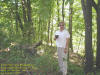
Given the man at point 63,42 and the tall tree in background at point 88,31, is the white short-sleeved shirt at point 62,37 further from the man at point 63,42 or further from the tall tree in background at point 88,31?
the tall tree in background at point 88,31

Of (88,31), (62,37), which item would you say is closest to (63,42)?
(62,37)

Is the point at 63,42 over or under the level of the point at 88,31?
under

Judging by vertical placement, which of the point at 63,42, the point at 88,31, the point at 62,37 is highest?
the point at 88,31

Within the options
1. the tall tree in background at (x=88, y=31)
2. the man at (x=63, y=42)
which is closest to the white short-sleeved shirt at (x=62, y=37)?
the man at (x=63, y=42)

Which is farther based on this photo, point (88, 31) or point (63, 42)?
point (88, 31)

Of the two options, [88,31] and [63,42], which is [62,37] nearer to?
[63,42]

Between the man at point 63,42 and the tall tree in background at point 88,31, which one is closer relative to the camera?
the man at point 63,42

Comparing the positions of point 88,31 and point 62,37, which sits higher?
point 88,31

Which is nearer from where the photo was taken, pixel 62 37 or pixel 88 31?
pixel 62 37

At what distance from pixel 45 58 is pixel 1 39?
209 cm

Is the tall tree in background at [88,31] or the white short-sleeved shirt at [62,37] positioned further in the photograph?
the tall tree in background at [88,31]

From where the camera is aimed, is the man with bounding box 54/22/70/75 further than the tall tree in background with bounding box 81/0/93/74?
No

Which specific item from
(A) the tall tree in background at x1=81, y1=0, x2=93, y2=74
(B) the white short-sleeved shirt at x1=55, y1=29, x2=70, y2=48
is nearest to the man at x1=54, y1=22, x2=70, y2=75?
(B) the white short-sleeved shirt at x1=55, y1=29, x2=70, y2=48

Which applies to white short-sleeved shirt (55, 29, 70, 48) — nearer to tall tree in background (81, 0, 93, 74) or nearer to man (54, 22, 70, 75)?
man (54, 22, 70, 75)
